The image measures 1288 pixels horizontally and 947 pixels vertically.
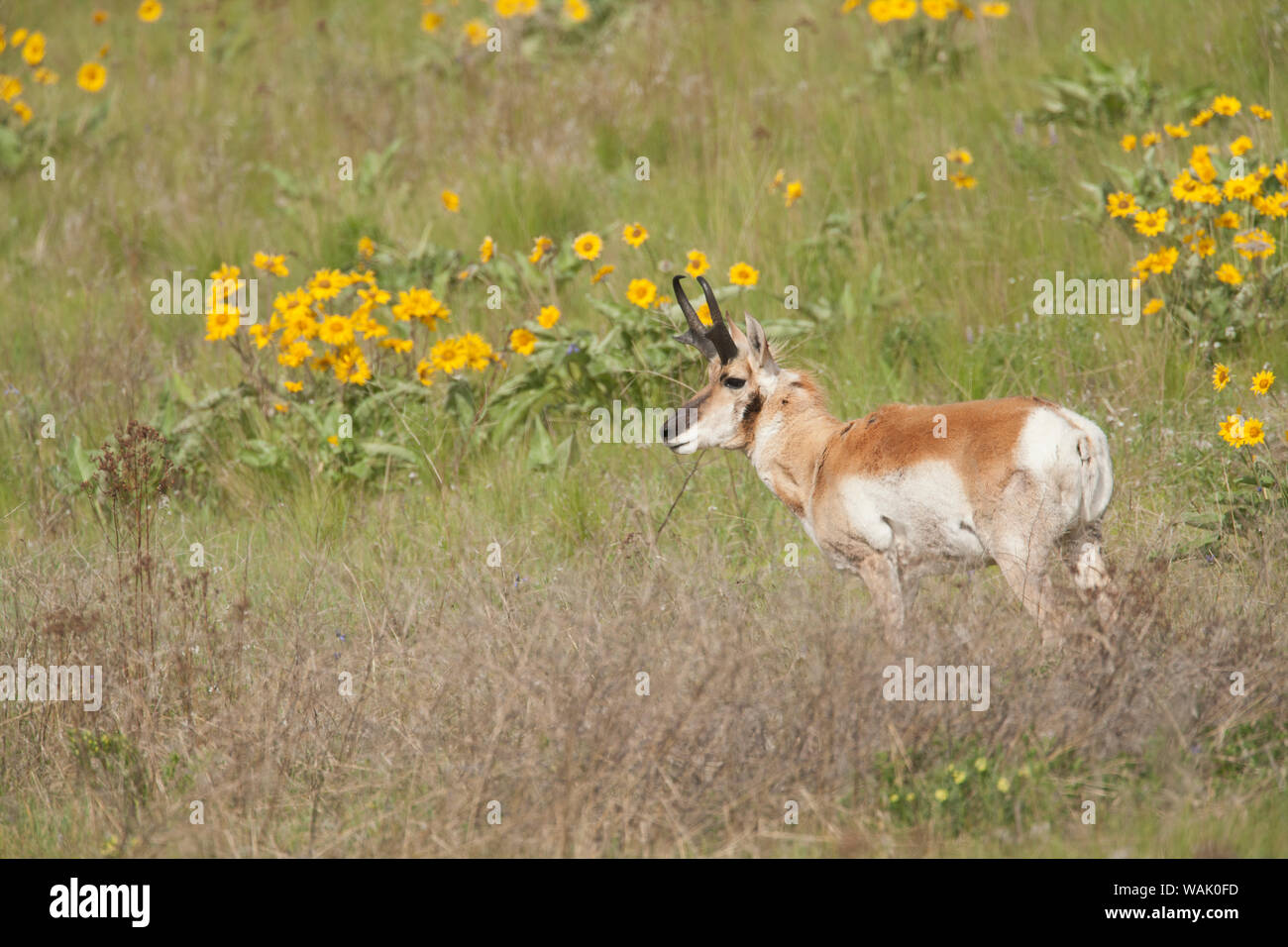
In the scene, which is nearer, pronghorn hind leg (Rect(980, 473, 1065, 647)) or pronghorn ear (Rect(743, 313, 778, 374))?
pronghorn hind leg (Rect(980, 473, 1065, 647))

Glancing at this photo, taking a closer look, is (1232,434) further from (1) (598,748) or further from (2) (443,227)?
(2) (443,227)

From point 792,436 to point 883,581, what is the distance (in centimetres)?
87

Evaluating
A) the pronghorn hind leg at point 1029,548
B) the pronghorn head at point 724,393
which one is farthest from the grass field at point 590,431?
the pronghorn head at point 724,393

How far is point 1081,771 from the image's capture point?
15.9 feet

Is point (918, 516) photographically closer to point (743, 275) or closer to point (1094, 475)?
point (1094, 475)

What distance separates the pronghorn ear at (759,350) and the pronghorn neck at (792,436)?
0.26 feet

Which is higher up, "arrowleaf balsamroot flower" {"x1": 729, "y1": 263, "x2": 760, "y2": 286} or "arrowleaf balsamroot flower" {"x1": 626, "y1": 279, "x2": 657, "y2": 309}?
"arrowleaf balsamroot flower" {"x1": 729, "y1": 263, "x2": 760, "y2": 286}

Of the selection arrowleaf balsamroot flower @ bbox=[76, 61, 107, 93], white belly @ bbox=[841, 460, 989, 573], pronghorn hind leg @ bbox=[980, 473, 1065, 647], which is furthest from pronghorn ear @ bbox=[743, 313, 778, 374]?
arrowleaf balsamroot flower @ bbox=[76, 61, 107, 93]

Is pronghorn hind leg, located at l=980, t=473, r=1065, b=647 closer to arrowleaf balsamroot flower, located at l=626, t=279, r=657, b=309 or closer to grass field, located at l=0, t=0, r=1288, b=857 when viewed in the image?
grass field, located at l=0, t=0, r=1288, b=857

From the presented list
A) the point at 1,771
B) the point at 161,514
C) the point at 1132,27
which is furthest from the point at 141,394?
the point at 1132,27

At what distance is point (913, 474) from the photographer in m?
5.56

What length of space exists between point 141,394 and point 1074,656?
20.5 feet

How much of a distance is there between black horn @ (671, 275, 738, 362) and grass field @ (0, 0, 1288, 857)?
940 mm

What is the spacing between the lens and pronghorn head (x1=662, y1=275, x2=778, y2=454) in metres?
6.24
